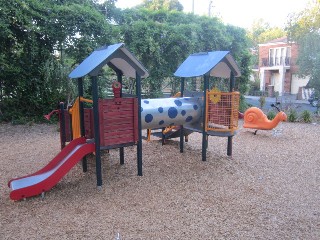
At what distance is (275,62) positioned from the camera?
3234 cm

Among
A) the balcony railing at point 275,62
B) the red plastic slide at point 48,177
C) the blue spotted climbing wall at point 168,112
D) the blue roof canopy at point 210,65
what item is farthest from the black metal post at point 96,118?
the balcony railing at point 275,62

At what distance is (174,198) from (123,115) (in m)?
1.39

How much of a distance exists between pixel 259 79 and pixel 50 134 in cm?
3057

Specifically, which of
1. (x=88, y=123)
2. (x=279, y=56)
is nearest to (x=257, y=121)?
(x=88, y=123)

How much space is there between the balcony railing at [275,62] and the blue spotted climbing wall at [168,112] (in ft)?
93.0

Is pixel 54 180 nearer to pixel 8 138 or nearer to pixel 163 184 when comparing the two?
pixel 163 184

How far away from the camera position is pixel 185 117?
5.62 meters

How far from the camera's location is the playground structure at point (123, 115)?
4.09m


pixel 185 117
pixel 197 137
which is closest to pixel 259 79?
pixel 197 137

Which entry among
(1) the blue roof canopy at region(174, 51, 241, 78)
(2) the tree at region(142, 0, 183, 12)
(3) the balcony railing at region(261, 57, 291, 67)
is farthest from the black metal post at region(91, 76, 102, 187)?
(3) the balcony railing at region(261, 57, 291, 67)

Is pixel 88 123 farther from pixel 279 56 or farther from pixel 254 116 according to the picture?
pixel 279 56

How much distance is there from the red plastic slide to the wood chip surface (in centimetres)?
13

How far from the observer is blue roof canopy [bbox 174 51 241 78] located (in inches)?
206

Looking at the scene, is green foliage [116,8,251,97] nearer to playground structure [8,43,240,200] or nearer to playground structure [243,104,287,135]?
playground structure [243,104,287,135]
